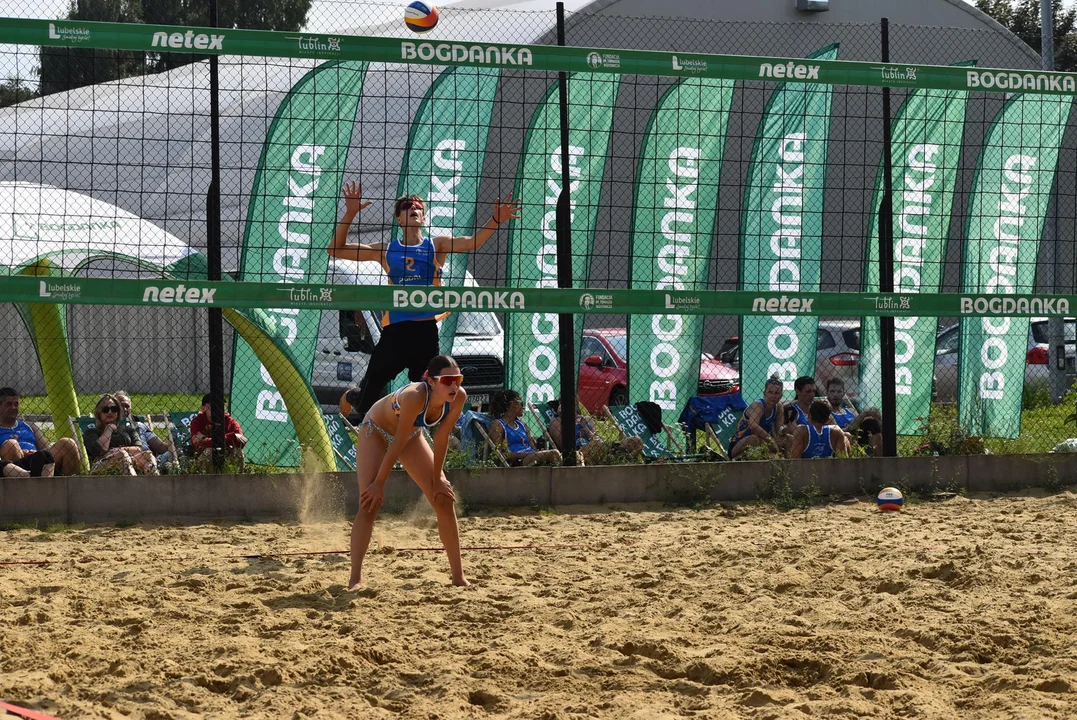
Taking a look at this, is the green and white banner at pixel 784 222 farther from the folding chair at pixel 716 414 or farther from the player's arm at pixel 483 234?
the player's arm at pixel 483 234

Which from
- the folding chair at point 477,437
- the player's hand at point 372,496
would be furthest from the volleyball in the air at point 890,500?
the player's hand at point 372,496

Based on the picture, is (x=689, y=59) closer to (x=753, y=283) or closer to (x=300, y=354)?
(x=753, y=283)

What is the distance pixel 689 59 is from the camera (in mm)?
9086

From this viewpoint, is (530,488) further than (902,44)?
No

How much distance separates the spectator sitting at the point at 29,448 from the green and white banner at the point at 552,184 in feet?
10.8

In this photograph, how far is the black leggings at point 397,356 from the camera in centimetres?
765

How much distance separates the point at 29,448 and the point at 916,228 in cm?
730

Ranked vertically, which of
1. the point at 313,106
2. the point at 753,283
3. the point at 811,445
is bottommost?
the point at 811,445

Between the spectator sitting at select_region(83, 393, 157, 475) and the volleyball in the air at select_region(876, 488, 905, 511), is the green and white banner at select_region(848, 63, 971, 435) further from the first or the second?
the spectator sitting at select_region(83, 393, 157, 475)

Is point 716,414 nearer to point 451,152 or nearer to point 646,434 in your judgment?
point 646,434

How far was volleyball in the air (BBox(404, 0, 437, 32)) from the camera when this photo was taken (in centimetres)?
842

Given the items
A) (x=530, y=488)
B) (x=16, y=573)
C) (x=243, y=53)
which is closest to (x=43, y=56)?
(x=243, y=53)

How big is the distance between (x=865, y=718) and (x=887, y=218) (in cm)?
616

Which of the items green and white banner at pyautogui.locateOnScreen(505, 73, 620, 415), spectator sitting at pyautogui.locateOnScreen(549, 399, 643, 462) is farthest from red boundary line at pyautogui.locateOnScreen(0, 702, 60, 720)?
green and white banner at pyautogui.locateOnScreen(505, 73, 620, 415)
